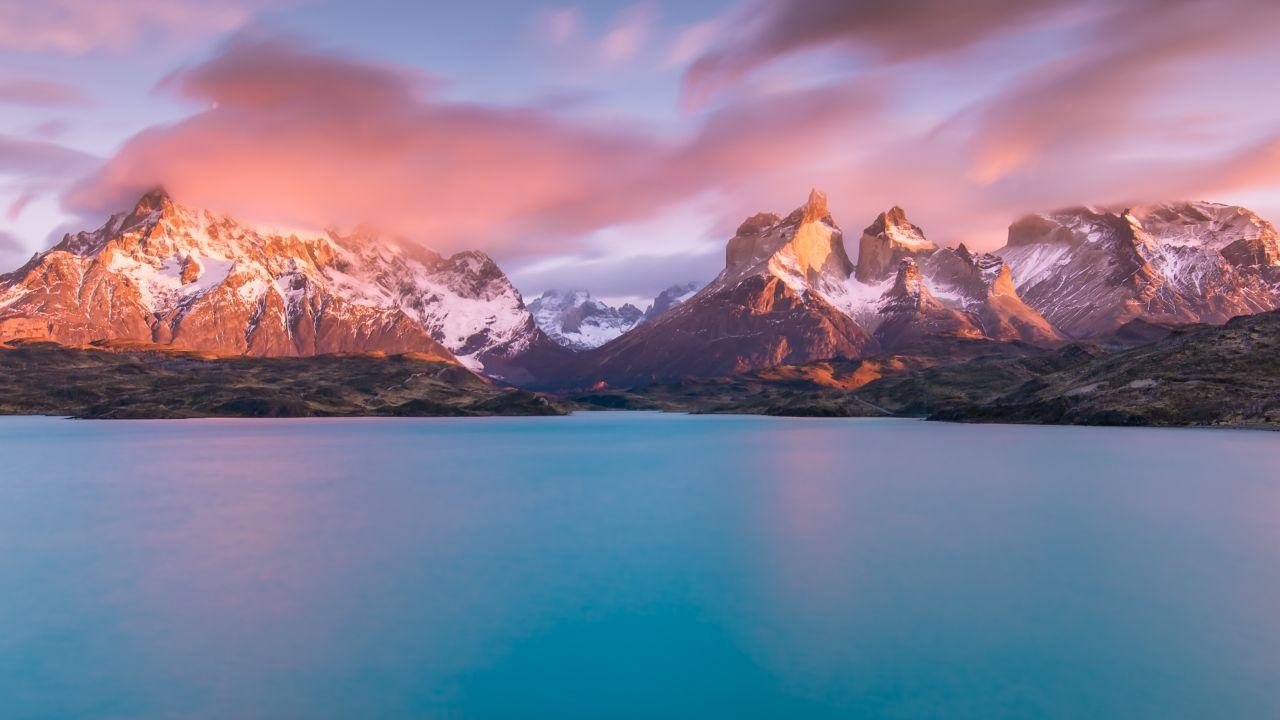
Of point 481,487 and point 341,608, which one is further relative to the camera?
point 481,487

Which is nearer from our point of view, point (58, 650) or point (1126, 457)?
point (58, 650)

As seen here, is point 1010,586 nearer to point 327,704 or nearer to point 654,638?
point 654,638

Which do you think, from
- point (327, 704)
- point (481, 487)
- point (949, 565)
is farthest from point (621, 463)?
point (327, 704)

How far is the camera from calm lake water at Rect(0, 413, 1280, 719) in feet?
77.6

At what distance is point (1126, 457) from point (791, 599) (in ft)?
310

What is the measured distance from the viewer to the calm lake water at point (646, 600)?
23656mm

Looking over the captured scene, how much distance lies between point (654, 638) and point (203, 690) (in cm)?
1480

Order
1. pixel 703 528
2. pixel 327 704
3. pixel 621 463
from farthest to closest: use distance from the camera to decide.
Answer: pixel 621 463 < pixel 703 528 < pixel 327 704

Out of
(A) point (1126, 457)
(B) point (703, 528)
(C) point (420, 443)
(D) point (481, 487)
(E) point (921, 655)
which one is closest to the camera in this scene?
(E) point (921, 655)

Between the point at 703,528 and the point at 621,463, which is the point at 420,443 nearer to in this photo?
the point at 621,463

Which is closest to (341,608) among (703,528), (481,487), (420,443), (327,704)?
(327,704)

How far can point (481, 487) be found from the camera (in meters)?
81.4

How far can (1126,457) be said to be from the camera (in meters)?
108

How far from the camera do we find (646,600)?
116 feet
